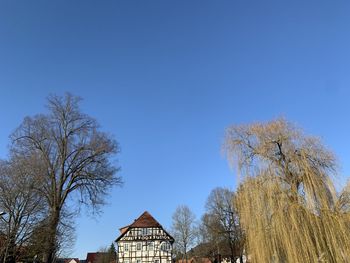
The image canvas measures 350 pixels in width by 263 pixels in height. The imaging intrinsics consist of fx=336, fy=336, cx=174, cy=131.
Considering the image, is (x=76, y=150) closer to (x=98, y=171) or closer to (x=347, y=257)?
(x=98, y=171)

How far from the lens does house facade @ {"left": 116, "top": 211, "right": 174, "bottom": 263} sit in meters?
43.9

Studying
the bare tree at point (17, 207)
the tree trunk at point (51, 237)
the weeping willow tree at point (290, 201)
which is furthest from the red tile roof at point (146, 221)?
the weeping willow tree at point (290, 201)

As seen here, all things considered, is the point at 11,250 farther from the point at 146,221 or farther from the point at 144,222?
the point at 146,221

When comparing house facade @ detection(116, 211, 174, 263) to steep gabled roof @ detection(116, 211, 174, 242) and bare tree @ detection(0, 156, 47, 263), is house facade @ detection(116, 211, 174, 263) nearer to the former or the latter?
steep gabled roof @ detection(116, 211, 174, 242)

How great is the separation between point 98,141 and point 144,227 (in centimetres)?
2822

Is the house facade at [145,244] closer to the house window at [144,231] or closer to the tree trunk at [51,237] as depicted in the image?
the house window at [144,231]

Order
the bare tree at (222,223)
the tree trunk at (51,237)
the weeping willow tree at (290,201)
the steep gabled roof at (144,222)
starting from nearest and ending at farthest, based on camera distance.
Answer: the weeping willow tree at (290,201) < the tree trunk at (51,237) < the bare tree at (222,223) < the steep gabled roof at (144,222)

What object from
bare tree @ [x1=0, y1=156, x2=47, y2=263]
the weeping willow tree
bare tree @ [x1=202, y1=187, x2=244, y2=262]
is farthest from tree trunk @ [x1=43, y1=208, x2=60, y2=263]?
bare tree @ [x1=202, y1=187, x2=244, y2=262]

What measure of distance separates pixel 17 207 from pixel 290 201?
408 inches

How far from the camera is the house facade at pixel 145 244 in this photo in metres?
43.9

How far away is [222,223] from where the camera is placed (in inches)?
1641

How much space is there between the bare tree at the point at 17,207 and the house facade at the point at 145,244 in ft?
101

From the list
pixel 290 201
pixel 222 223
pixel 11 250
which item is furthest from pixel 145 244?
pixel 290 201

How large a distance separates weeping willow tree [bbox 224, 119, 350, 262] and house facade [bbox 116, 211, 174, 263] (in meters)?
34.5
